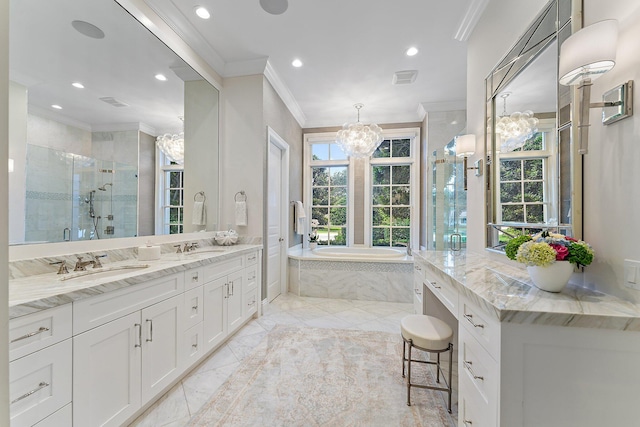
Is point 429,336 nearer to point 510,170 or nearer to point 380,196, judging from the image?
point 510,170

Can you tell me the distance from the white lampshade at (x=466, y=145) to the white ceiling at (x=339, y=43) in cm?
110

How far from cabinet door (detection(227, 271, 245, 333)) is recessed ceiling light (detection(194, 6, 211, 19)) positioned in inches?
97.4

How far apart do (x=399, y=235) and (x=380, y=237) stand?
14.3 inches

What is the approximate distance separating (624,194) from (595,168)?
20 cm

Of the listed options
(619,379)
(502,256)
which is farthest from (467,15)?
(619,379)

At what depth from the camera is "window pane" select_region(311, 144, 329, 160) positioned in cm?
546

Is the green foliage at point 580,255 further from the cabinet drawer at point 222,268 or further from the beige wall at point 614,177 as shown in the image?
the cabinet drawer at point 222,268

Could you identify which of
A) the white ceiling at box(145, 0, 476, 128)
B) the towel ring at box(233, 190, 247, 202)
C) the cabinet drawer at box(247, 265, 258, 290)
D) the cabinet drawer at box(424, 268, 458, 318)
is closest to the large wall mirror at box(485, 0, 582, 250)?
the cabinet drawer at box(424, 268, 458, 318)

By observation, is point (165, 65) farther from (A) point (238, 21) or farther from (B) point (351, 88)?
(B) point (351, 88)

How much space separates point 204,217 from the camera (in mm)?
3156

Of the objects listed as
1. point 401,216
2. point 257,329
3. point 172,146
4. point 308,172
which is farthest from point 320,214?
point 172,146

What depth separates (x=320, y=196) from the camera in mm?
5492

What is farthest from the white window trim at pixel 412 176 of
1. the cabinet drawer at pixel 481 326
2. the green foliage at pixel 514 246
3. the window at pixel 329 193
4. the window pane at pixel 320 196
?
the cabinet drawer at pixel 481 326

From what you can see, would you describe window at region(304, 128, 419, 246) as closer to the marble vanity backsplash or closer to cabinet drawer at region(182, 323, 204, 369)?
the marble vanity backsplash
